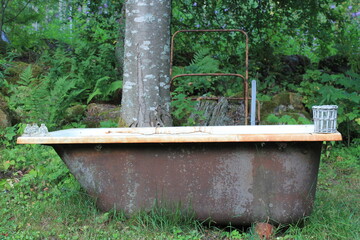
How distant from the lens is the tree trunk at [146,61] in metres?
3.28

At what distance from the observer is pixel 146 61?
10.8 feet

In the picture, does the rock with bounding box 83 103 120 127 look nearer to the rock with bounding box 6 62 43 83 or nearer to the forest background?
the forest background

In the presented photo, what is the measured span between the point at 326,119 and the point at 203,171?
28.7 inches

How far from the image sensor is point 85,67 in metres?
5.22

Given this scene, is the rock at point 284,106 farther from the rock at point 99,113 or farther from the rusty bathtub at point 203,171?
the rusty bathtub at point 203,171

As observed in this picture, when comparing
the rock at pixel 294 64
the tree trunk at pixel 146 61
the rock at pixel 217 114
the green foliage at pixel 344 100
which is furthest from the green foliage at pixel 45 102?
the rock at pixel 294 64

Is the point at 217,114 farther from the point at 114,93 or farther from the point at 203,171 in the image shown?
the point at 203,171

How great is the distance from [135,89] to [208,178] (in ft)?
4.13

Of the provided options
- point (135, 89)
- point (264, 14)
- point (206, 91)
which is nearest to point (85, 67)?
point (206, 91)

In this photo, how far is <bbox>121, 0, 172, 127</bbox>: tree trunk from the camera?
328 cm

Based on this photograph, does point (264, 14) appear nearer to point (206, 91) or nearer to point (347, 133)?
point (206, 91)

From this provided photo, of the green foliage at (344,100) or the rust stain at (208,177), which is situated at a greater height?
the green foliage at (344,100)

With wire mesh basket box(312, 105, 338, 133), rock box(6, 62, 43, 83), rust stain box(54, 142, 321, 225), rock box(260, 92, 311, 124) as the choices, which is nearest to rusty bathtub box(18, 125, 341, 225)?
rust stain box(54, 142, 321, 225)

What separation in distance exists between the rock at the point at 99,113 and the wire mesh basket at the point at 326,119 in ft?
8.49
